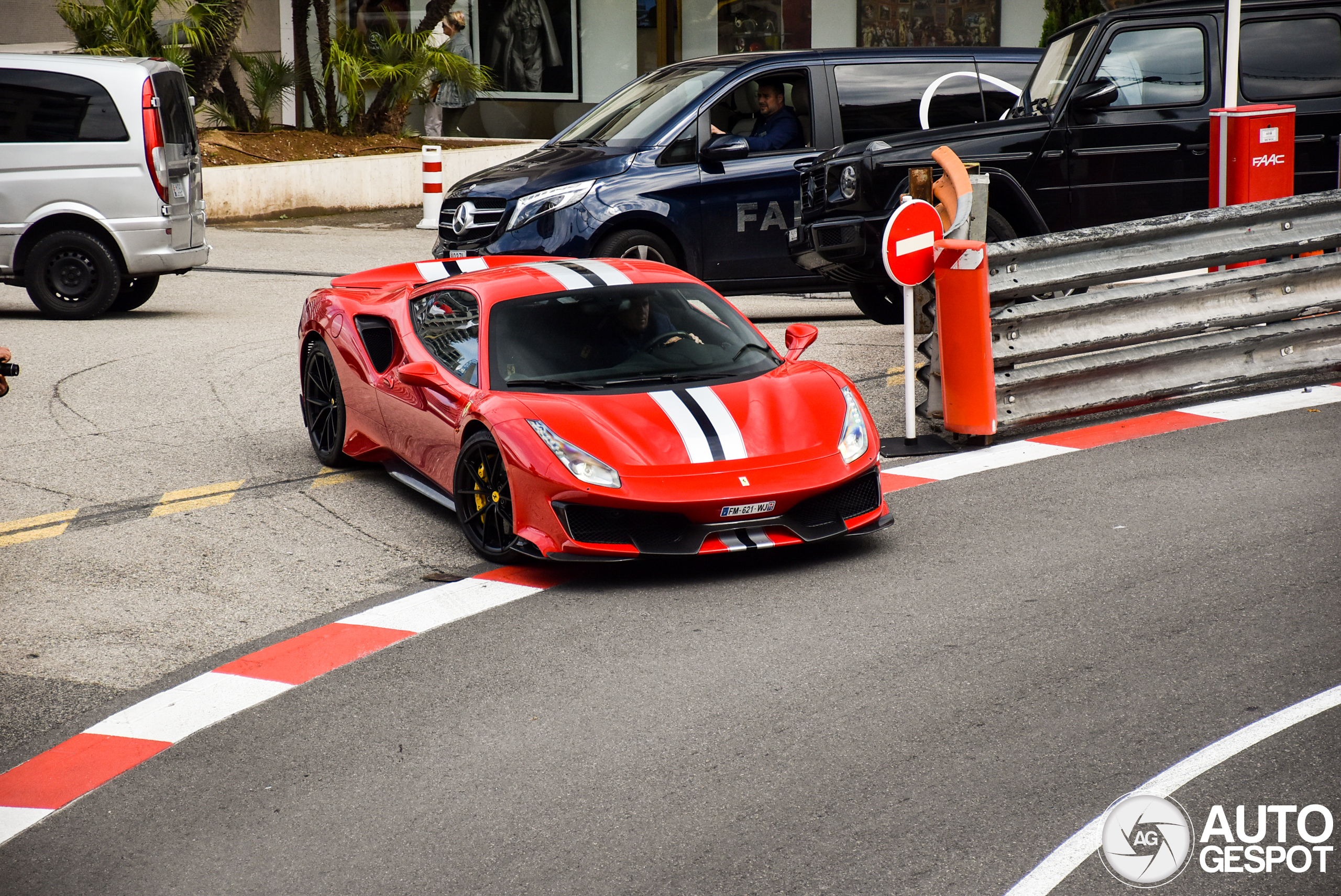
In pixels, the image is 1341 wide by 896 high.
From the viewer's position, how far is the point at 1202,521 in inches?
256

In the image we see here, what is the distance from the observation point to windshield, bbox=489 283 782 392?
6.54 m

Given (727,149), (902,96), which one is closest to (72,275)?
(727,149)

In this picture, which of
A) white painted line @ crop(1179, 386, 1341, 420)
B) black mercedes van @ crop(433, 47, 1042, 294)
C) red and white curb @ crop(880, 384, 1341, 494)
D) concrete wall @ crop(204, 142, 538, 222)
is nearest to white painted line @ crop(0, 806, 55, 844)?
red and white curb @ crop(880, 384, 1341, 494)

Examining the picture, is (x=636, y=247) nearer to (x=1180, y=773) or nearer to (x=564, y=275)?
(x=564, y=275)

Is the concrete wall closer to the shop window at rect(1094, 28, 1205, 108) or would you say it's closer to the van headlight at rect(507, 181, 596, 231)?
the van headlight at rect(507, 181, 596, 231)

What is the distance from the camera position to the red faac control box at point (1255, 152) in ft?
30.9

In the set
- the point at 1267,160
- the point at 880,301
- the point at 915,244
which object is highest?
the point at 1267,160

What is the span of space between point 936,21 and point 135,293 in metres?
15.8

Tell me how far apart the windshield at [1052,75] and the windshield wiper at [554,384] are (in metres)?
5.04

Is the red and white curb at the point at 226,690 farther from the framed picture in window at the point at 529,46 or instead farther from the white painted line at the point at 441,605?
the framed picture in window at the point at 529,46

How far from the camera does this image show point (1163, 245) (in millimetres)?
8695

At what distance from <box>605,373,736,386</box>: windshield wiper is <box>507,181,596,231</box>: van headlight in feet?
16.6

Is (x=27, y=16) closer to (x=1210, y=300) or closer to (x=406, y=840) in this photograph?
(x=1210, y=300)

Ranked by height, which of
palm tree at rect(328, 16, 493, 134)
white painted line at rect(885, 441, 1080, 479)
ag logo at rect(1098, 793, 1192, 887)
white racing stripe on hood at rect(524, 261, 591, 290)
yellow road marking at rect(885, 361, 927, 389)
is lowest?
ag logo at rect(1098, 793, 1192, 887)
